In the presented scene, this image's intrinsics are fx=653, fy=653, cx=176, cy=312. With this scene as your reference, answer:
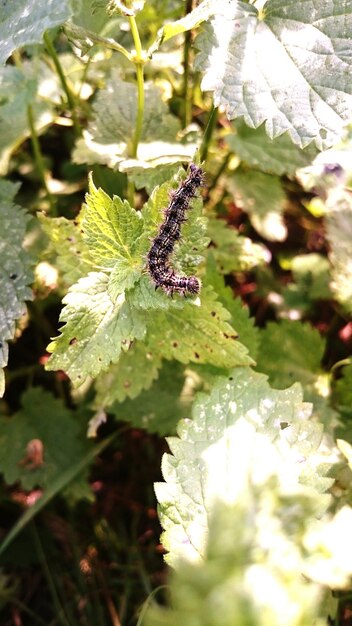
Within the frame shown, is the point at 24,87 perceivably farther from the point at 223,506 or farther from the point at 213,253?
the point at 223,506

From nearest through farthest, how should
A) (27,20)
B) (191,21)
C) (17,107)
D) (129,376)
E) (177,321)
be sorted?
1. (191,21)
2. (27,20)
3. (177,321)
4. (129,376)
5. (17,107)

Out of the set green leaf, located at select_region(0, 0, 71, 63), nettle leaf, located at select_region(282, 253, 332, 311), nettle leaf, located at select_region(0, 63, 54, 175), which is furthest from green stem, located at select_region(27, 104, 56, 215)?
nettle leaf, located at select_region(282, 253, 332, 311)

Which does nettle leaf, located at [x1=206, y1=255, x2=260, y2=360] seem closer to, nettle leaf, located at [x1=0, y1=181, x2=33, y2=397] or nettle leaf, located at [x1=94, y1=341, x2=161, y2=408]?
nettle leaf, located at [x1=94, y1=341, x2=161, y2=408]

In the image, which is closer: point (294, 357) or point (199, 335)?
point (199, 335)

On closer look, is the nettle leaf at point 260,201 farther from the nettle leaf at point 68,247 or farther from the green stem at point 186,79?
the nettle leaf at point 68,247

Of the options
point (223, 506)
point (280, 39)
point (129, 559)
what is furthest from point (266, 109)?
point (129, 559)

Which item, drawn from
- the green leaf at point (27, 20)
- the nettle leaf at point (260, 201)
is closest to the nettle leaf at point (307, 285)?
the nettle leaf at point (260, 201)

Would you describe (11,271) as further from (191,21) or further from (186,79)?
(186,79)

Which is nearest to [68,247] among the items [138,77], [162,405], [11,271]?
[11,271]
